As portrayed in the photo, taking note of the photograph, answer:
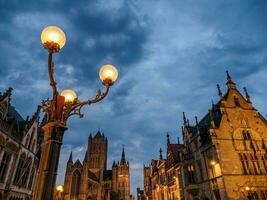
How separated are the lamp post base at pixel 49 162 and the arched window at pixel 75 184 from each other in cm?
9918

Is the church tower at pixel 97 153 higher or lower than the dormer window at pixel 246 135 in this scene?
higher

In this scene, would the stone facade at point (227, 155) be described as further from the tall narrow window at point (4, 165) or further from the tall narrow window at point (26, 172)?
the tall narrow window at point (4, 165)

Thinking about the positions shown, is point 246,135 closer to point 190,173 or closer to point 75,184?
point 190,173

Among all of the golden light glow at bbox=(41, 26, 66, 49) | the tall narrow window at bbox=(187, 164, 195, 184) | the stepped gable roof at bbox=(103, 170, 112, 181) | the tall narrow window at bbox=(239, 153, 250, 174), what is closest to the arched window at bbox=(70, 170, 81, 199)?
the stepped gable roof at bbox=(103, 170, 112, 181)

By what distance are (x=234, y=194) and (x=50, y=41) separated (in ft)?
81.1

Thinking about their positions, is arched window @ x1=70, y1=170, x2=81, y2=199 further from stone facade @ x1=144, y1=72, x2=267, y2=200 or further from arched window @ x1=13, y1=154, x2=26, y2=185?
arched window @ x1=13, y1=154, x2=26, y2=185

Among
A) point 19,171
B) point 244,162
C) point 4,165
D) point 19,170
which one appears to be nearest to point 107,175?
point 19,171

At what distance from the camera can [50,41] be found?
6.53 metres

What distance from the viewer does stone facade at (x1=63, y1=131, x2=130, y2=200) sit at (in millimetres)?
94169

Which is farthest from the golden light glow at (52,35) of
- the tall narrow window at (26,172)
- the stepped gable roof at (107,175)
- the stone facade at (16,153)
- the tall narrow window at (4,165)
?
the stepped gable roof at (107,175)

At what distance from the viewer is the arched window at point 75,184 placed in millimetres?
93375

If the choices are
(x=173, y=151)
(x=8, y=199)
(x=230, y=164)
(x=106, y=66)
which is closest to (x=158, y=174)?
(x=173, y=151)

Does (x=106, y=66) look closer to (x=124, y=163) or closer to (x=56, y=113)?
(x=56, y=113)

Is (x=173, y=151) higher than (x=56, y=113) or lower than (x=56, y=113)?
higher
